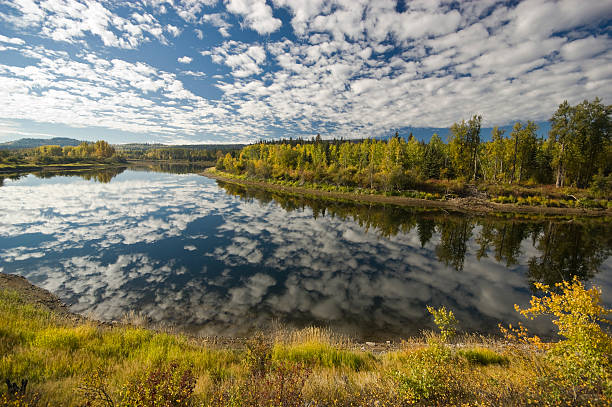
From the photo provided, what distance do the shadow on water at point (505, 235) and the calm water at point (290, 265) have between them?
213mm

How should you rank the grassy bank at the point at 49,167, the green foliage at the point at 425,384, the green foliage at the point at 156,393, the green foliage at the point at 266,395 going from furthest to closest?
the grassy bank at the point at 49,167 < the green foliage at the point at 425,384 < the green foliage at the point at 266,395 < the green foliage at the point at 156,393

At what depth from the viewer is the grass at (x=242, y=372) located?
465 cm

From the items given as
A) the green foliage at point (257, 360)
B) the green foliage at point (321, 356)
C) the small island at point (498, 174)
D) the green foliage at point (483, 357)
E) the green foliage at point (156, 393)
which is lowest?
the green foliage at point (321, 356)

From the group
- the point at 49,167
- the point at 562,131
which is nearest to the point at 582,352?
the point at 562,131

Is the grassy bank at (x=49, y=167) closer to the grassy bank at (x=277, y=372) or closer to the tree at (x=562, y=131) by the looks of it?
the grassy bank at (x=277, y=372)

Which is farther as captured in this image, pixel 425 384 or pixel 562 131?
pixel 562 131

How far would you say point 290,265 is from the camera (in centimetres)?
2062

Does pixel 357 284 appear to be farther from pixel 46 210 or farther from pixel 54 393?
pixel 46 210

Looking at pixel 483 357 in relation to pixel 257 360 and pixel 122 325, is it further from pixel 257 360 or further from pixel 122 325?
pixel 122 325

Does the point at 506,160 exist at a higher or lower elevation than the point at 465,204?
higher

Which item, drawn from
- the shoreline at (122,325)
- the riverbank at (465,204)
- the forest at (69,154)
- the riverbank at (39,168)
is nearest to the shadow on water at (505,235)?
the riverbank at (465,204)

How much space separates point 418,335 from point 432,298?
14.9 ft

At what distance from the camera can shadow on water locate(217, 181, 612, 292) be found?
21562 millimetres

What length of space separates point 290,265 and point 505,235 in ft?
97.2
